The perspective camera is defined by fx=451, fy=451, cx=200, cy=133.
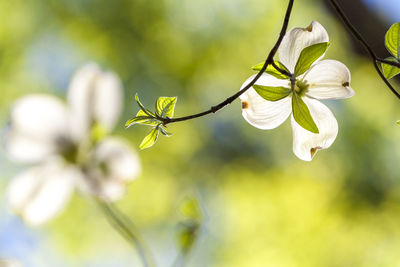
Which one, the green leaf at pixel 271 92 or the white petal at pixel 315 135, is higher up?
the green leaf at pixel 271 92

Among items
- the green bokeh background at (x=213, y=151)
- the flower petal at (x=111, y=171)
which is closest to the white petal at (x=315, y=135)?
the flower petal at (x=111, y=171)

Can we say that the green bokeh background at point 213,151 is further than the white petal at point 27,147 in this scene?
Yes

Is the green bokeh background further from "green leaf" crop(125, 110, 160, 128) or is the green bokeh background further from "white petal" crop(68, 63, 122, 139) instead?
"green leaf" crop(125, 110, 160, 128)

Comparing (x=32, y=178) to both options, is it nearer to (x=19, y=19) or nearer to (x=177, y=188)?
(x=177, y=188)

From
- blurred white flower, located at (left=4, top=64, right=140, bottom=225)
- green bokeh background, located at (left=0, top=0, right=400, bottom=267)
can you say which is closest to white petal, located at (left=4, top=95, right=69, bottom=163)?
blurred white flower, located at (left=4, top=64, right=140, bottom=225)

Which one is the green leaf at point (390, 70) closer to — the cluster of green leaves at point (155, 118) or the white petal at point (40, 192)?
the cluster of green leaves at point (155, 118)
